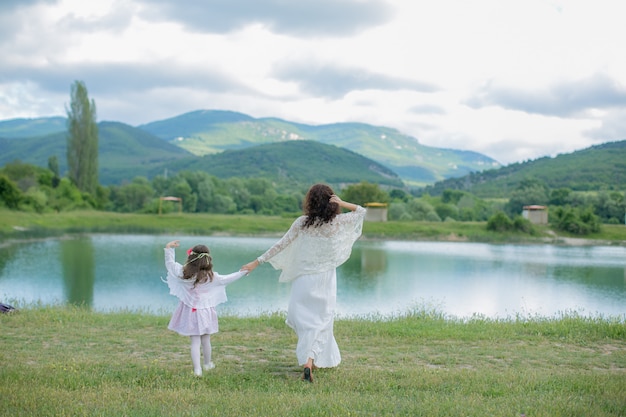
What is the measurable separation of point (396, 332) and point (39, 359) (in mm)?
5526

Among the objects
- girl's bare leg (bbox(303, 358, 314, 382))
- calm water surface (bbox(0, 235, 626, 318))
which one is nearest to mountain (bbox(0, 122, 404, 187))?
calm water surface (bbox(0, 235, 626, 318))

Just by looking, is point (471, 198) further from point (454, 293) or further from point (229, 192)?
point (454, 293)

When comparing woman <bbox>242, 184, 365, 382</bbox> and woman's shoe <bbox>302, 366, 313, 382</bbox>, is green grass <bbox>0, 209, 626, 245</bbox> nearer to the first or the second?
woman <bbox>242, 184, 365, 382</bbox>

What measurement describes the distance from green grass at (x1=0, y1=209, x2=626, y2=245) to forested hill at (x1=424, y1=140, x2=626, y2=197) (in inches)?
1387

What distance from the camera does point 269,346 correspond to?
9.22 metres

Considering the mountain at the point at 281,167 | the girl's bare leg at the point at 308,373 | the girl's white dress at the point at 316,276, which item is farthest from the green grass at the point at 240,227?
the mountain at the point at 281,167

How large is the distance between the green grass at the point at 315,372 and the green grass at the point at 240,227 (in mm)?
48521

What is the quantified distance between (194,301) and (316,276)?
159 cm

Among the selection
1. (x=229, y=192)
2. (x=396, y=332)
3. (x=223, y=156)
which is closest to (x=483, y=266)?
(x=396, y=332)

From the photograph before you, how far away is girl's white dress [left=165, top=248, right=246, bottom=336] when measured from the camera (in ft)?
24.8

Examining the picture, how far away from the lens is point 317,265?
298 inches

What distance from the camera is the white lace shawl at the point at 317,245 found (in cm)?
759

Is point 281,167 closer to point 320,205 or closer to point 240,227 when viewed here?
point 240,227

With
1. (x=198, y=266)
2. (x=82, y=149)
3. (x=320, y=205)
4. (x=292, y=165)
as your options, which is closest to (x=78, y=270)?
(x=198, y=266)
